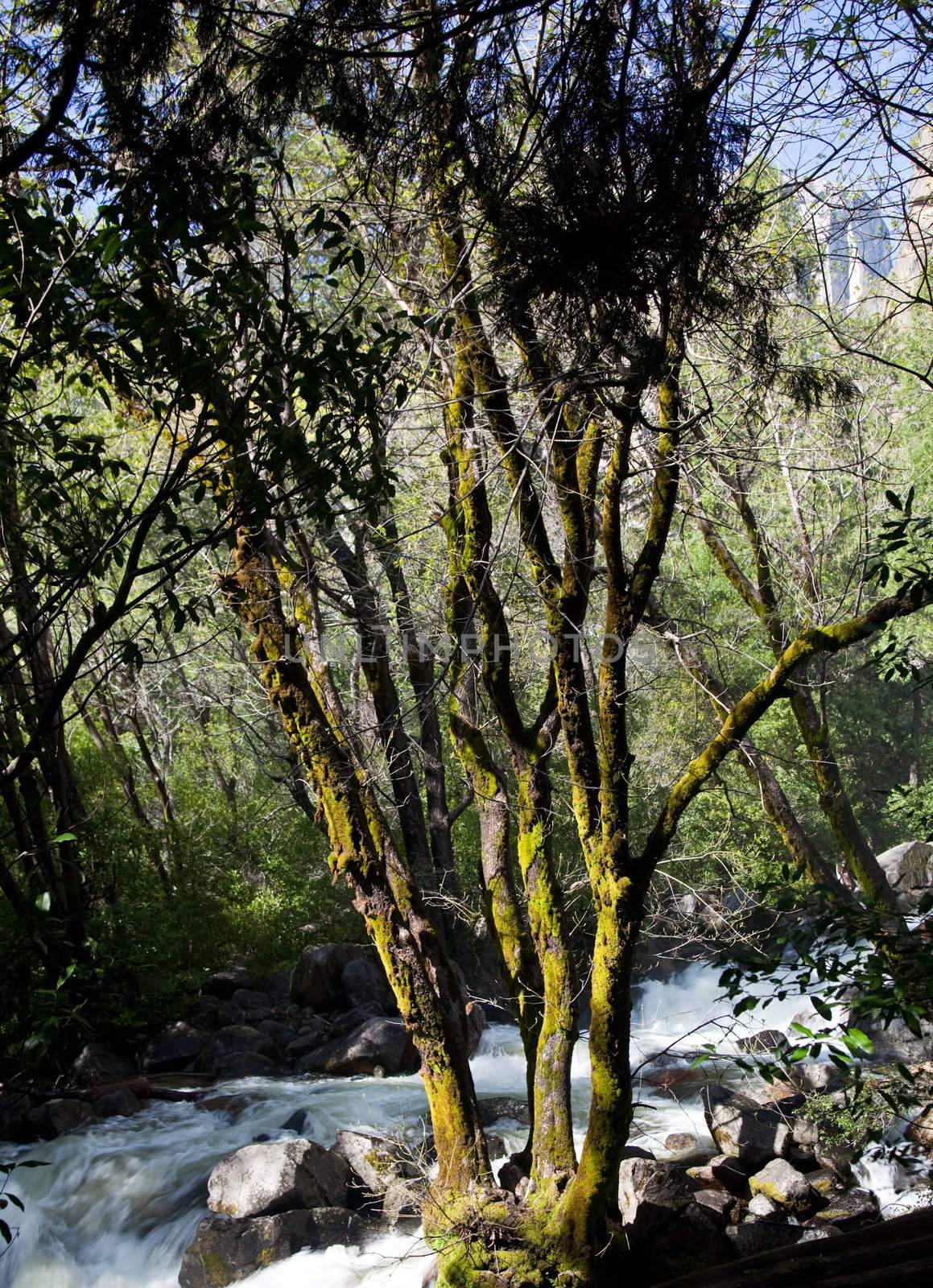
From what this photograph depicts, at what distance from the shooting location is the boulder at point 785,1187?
6.66m

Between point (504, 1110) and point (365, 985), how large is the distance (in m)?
3.85

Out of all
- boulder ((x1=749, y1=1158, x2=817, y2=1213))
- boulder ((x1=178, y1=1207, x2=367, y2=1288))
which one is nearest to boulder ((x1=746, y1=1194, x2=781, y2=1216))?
boulder ((x1=749, y1=1158, x2=817, y2=1213))

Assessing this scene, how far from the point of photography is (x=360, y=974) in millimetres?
12453

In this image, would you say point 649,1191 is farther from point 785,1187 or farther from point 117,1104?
point 117,1104

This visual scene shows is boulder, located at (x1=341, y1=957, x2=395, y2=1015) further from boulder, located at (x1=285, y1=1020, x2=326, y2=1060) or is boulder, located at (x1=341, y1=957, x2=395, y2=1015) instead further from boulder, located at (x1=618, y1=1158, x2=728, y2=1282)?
boulder, located at (x1=618, y1=1158, x2=728, y2=1282)

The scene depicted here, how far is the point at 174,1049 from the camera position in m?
10.2

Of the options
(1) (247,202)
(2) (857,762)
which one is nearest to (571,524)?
(1) (247,202)

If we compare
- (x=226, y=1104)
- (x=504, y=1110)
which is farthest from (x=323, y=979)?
(x=504, y=1110)

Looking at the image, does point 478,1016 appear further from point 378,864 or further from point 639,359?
point 639,359

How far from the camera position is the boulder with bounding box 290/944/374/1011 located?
1224cm

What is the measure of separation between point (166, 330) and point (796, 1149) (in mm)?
7184

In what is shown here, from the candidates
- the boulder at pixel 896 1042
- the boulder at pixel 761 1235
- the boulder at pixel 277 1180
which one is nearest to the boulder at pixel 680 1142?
the boulder at pixel 761 1235

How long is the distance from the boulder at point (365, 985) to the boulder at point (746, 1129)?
490 cm

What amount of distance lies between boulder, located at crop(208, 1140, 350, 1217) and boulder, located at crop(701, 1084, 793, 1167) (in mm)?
2760
